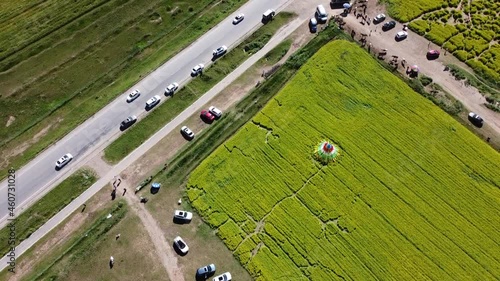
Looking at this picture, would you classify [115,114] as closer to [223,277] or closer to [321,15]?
[223,277]

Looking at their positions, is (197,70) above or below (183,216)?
above

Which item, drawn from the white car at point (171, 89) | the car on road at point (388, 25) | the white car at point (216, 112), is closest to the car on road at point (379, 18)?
the car on road at point (388, 25)

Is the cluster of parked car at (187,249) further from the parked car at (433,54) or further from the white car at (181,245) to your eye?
the parked car at (433,54)

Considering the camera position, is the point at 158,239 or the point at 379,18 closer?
the point at 158,239

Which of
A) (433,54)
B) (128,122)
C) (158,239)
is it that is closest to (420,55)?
(433,54)

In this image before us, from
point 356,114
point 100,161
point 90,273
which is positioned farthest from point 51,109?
point 356,114

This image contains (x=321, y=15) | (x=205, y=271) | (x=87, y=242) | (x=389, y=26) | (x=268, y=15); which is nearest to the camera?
(x=205, y=271)
